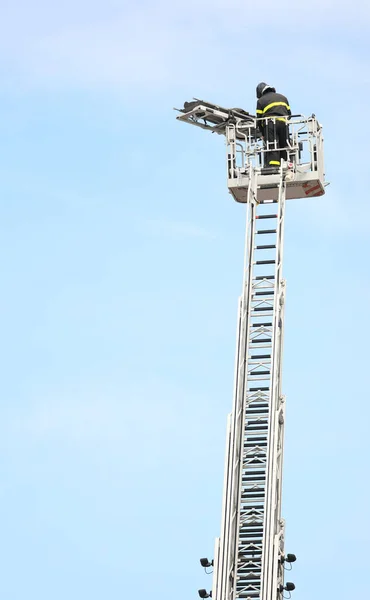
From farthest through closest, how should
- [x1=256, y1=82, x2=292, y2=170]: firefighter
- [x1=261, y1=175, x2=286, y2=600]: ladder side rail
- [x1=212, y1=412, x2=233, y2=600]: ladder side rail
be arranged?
1. [x1=256, y1=82, x2=292, y2=170]: firefighter
2. [x1=212, y1=412, x2=233, y2=600]: ladder side rail
3. [x1=261, y1=175, x2=286, y2=600]: ladder side rail

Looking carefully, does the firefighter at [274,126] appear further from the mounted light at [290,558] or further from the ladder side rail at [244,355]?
the mounted light at [290,558]

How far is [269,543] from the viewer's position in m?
32.6

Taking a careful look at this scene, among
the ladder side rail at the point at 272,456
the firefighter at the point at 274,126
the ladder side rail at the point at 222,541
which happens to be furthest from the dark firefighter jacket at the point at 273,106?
the ladder side rail at the point at 222,541

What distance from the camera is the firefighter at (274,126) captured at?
3634cm

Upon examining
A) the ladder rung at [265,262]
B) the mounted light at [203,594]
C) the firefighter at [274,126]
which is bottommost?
the mounted light at [203,594]

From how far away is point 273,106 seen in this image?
3662 cm

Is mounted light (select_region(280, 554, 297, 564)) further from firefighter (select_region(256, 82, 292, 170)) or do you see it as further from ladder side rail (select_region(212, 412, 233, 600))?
firefighter (select_region(256, 82, 292, 170))

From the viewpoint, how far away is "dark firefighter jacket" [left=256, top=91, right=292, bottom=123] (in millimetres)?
36562

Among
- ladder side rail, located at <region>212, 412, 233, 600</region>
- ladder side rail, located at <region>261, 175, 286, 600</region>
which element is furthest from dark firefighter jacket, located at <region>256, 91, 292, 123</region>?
ladder side rail, located at <region>212, 412, 233, 600</region>

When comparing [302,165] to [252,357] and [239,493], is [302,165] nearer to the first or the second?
[252,357]

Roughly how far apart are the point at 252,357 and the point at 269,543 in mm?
4365

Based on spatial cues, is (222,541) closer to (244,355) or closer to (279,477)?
(279,477)

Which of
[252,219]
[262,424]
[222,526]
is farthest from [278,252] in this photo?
[222,526]

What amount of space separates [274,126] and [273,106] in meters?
0.59
